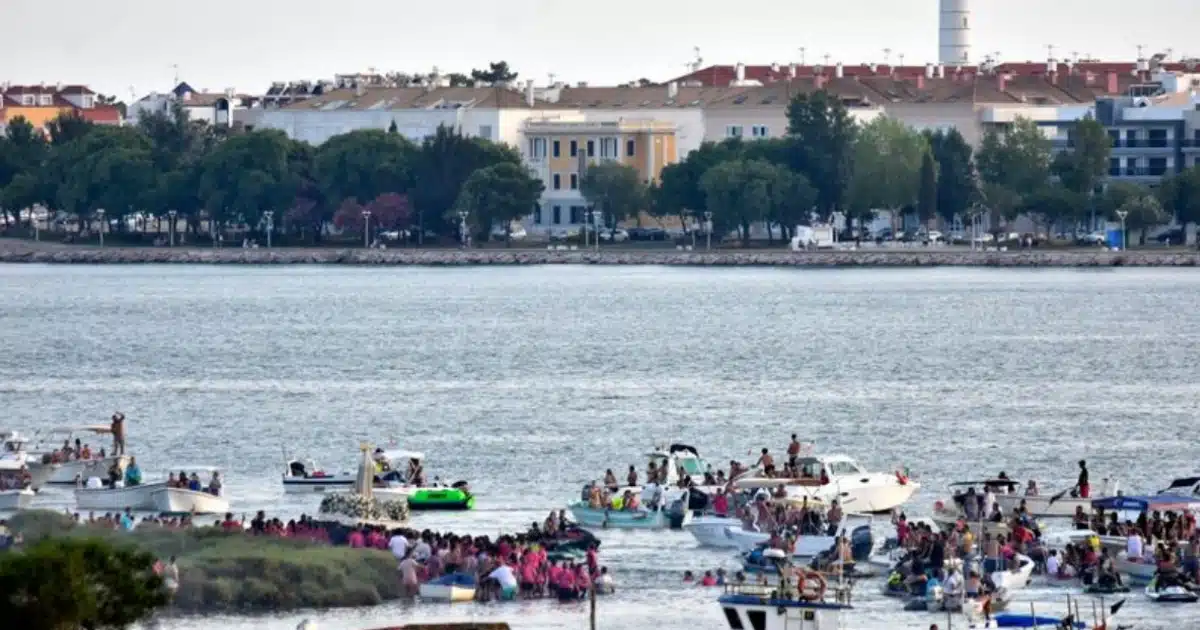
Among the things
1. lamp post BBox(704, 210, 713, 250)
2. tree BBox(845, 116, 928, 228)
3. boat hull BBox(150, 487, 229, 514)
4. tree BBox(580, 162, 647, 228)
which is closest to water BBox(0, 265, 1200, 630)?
boat hull BBox(150, 487, 229, 514)

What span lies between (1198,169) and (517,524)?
296 ft

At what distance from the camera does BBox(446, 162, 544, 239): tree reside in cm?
14025

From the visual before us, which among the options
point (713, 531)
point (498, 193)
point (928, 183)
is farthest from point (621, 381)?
point (498, 193)

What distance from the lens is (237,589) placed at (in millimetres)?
38562

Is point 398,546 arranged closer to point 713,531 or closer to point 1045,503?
point 713,531

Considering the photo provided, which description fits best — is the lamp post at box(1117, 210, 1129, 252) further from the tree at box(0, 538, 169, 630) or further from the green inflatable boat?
the tree at box(0, 538, 169, 630)

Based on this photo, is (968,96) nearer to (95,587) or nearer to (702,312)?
(702,312)

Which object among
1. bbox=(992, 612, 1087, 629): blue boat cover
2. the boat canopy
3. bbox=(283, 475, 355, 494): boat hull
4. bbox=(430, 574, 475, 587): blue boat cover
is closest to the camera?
bbox=(992, 612, 1087, 629): blue boat cover

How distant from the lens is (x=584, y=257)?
490 ft

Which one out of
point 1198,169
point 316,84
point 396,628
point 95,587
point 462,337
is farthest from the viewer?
point 316,84

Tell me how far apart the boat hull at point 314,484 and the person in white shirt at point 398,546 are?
31.1 feet

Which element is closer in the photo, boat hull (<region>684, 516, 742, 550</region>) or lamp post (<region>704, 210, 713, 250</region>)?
boat hull (<region>684, 516, 742, 550</region>)

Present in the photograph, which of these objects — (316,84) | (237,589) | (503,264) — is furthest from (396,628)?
(316,84)

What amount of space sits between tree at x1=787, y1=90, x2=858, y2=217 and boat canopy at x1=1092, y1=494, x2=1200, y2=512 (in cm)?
9401
